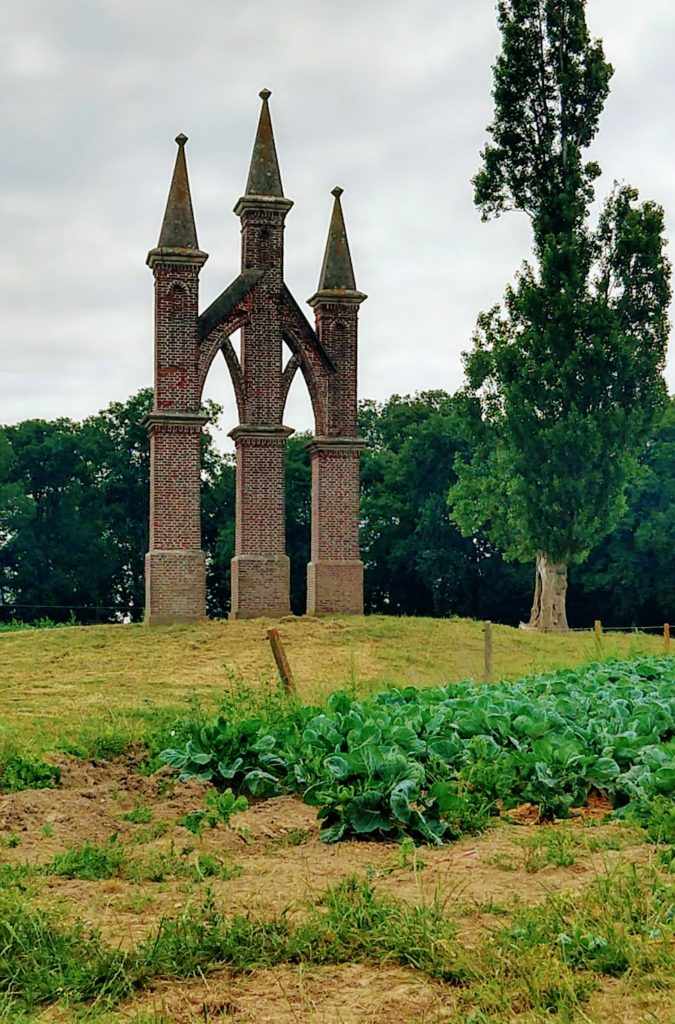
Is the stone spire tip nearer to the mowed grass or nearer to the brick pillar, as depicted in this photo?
the brick pillar

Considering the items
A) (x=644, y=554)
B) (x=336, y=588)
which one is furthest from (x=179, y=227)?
(x=644, y=554)

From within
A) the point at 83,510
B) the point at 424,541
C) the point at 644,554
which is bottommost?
the point at 644,554

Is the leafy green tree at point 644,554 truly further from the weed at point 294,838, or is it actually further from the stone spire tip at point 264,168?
the weed at point 294,838

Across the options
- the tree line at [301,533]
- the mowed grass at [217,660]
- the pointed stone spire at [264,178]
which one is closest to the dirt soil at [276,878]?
the mowed grass at [217,660]

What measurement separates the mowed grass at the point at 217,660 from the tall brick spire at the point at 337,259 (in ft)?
25.4

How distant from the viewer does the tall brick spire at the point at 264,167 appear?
27938 millimetres

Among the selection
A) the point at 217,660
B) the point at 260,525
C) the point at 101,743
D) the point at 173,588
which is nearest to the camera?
the point at 101,743

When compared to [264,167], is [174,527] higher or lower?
lower

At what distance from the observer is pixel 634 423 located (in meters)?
33.2

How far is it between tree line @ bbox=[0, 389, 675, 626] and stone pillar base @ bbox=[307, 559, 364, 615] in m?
19.5

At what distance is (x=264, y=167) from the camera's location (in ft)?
92.0

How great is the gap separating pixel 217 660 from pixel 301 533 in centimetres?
2764

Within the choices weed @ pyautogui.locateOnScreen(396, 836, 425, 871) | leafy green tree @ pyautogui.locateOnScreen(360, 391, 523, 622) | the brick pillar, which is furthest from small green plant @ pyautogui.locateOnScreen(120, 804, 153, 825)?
leafy green tree @ pyautogui.locateOnScreen(360, 391, 523, 622)

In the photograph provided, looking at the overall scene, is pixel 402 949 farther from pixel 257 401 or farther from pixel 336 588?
pixel 257 401
